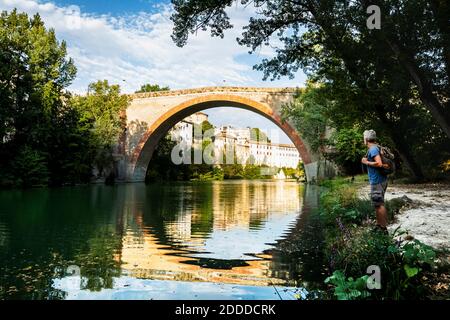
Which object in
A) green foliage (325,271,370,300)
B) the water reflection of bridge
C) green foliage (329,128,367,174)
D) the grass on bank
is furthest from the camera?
green foliage (329,128,367,174)

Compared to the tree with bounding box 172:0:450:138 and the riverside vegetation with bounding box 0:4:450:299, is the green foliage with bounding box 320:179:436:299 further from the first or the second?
the tree with bounding box 172:0:450:138

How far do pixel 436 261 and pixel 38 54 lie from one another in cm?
2437

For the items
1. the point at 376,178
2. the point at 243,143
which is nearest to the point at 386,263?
the point at 376,178

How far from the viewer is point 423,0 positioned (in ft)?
26.5

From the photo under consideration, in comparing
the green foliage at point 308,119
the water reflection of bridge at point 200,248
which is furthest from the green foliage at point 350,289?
the green foliage at point 308,119

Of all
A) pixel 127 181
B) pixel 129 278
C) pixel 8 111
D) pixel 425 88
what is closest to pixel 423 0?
pixel 425 88

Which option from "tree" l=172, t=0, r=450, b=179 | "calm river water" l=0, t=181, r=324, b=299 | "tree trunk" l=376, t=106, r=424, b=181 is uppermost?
"tree" l=172, t=0, r=450, b=179

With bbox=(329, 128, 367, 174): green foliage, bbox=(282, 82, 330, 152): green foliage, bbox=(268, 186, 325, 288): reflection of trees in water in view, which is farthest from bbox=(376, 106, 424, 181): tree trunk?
bbox=(282, 82, 330, 152): green foliage

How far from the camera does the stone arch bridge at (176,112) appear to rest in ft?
100.0

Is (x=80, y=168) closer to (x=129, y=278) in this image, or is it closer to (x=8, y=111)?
(x=8, y=111)

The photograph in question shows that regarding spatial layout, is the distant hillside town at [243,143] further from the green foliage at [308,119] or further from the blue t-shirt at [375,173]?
the blue t-shirt at [375,173]

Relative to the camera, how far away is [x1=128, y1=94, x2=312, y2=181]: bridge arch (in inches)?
1198

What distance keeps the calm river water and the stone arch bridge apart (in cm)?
2076

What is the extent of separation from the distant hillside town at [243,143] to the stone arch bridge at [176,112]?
11363mm
